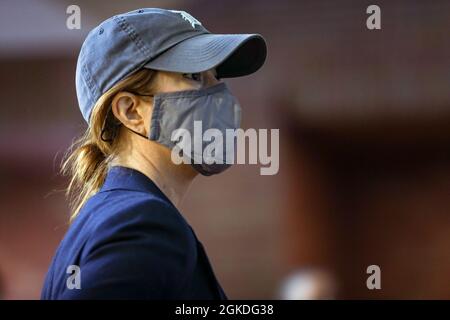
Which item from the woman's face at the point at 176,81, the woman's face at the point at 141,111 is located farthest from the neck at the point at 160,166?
the woman's face at the point at 176,81

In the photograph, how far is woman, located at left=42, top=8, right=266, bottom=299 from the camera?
3.41ft

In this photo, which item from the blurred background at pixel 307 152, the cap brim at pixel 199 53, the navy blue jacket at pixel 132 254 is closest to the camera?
the navy blue jacket at pixel 132 254

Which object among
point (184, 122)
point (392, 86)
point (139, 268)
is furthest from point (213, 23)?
point (139, 268)

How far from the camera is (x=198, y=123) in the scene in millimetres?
1395

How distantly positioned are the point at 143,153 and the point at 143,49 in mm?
200

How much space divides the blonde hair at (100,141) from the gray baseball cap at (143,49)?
2 cm

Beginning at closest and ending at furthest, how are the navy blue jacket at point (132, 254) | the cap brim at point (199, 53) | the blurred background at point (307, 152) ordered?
1. the navy blue jacket at point (132, 254)
2. the cap brim at point (199, 53)
3. the blurred background at point (307, 152)

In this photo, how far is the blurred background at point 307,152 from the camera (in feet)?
10.9

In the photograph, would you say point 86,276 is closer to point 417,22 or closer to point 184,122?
point 184,122

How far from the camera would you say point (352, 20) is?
10.9ft

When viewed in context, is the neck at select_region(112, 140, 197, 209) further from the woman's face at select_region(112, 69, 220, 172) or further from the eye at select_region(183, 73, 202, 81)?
the eye at select_region(183, 73, 202, 81)

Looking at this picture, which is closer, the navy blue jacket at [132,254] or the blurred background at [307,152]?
the navy blue jacket at [132,254]

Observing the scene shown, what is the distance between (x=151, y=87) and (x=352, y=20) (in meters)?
2.20

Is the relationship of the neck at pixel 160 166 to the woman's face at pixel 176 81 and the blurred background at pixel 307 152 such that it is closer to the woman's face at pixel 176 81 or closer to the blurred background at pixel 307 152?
the woman's face at pixel 176 81
